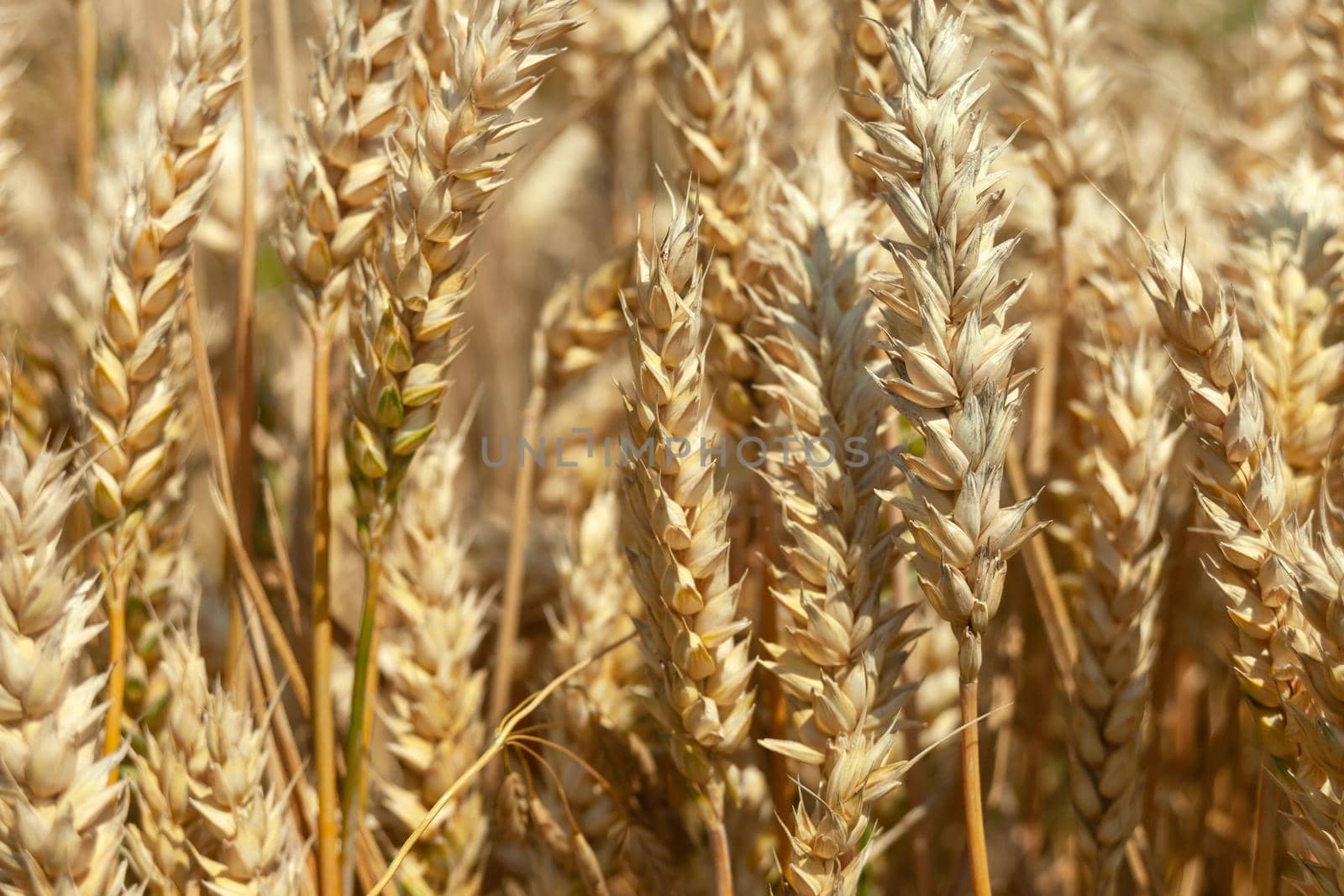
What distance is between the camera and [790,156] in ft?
4.21

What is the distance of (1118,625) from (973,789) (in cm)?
24

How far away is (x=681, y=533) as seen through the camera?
0.64 metres

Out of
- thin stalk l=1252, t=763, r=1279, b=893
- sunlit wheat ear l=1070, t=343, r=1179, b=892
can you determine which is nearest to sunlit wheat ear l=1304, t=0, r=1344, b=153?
sunlit wheat ear l=1070, t=343, r=1179, b=892

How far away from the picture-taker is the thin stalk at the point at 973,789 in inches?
23.8

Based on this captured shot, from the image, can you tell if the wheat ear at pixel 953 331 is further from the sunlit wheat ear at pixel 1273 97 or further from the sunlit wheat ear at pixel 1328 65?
the sunlit wheat ear at pixel 1273 97

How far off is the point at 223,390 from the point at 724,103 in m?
0.64

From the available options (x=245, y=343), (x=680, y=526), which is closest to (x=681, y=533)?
(x=680, y=526)

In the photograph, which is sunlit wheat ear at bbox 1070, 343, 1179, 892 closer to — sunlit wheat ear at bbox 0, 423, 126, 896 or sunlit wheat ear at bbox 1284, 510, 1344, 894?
sunlit wheat ear at bbox 1284, 510, 1344, 894

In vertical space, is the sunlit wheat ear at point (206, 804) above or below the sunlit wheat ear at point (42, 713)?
below

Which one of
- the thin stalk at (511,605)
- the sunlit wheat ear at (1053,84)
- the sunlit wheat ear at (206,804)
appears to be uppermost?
the sunlit wheat ear at (1053,84)

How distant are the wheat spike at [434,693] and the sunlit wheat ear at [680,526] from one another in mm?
265

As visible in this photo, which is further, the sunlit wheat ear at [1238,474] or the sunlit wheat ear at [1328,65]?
the sunlit wheat ear at [1328,65]

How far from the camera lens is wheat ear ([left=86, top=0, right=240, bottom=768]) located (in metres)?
0.74

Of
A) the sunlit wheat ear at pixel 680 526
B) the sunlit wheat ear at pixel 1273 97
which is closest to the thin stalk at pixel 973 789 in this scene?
the sunlit wheat ear at pixel 680 526
